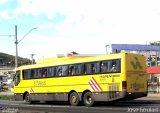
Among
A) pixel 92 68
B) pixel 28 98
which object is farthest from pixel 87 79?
pixel 28 98

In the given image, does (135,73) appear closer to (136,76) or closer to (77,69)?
(136,76)

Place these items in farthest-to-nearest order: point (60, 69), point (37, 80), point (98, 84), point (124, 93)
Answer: point (37, 80)
point (60, 69)
point (98, 84)
point (124, 93)

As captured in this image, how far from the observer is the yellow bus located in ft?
85.6

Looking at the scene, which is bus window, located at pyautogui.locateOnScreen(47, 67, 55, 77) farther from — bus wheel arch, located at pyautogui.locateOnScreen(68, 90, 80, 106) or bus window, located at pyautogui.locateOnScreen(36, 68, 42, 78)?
bus wheel arch, located at pyautogui.locateOnScreen(68, 90, 80, 106)

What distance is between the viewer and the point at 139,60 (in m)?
27.0

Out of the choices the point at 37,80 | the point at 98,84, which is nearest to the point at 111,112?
the point at 98,84

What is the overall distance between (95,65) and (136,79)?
9.49 feet

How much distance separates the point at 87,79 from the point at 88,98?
4.15 feet

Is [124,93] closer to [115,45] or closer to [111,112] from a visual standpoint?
[111,112]

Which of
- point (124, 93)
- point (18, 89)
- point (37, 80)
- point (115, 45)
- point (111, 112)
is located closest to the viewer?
point (111, 112)

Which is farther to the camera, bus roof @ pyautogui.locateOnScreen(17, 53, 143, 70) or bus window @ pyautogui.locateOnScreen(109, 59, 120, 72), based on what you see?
bus roof @ pyautogui.locateOnScreen(17, 53, 143, 70)

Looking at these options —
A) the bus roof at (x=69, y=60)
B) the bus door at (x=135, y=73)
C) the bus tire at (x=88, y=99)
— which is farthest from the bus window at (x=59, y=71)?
the bus door at (x=135, y=73)

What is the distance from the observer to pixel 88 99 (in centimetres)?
2867

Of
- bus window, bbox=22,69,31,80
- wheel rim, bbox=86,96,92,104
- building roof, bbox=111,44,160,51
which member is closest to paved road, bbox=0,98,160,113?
wheel rim, bbox=86,96,92,104
